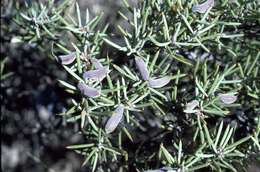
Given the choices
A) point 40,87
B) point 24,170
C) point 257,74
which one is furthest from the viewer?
point 24,170

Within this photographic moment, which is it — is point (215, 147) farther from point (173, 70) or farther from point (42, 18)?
point (42, 18)

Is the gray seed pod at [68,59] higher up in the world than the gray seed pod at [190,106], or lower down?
higher up

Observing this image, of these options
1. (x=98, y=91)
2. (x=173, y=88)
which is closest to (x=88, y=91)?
(x=98, y=91)

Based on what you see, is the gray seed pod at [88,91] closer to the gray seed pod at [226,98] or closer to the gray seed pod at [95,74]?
the gray seed pod at [95,74]

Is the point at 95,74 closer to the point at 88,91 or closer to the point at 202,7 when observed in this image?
the point at 88,91

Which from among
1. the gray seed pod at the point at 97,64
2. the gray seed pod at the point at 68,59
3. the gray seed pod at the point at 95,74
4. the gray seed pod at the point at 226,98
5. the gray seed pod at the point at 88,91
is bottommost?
the gray seed pod at the point at 226,98

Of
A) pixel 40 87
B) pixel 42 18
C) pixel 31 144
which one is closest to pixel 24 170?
pixel 31 144

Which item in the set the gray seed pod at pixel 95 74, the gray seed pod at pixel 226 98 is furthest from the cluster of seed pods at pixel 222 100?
the gray seed pod at pixel 95 74

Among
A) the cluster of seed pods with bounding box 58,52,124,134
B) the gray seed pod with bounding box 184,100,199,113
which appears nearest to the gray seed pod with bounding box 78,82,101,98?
the cluster of seed pods with bounding box 58,52,124,134

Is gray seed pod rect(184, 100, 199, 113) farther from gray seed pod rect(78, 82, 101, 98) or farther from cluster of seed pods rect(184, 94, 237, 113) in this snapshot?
gray seed pod rect(78, 82, 101, 98)
